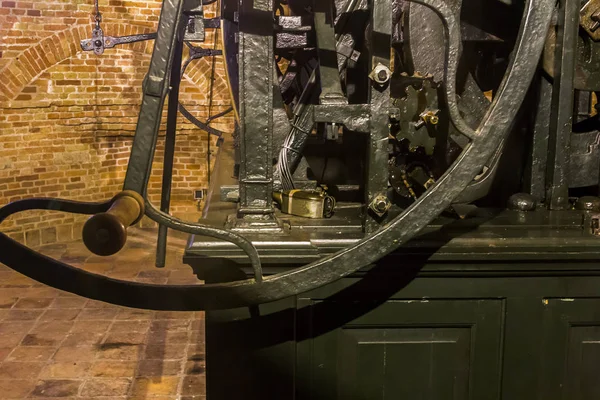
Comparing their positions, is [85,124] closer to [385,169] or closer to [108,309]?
[108,309]

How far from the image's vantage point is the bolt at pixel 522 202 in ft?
8.90

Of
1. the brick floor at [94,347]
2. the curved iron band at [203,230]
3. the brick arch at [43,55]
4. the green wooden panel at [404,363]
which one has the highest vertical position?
the brick arch at [43,55]

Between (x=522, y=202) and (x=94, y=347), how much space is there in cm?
338

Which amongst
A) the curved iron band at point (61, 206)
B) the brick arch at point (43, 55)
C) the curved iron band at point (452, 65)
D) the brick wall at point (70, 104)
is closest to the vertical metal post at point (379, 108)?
the curved iron band at point (452, 65)

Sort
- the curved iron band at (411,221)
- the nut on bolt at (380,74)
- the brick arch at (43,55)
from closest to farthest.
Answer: the curved iron band at (411,221)
the nut on bolt at (380,74)
the brick arch at (43,55)

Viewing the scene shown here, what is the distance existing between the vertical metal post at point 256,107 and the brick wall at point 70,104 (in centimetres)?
525

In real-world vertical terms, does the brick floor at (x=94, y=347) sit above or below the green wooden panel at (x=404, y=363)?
below

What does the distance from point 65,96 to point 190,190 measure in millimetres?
1649

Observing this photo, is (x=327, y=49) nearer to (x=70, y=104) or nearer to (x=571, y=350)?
(x=571, y=350)

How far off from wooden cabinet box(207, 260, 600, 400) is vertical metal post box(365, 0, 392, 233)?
0.28m

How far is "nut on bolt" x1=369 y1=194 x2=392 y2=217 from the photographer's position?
2348 mm

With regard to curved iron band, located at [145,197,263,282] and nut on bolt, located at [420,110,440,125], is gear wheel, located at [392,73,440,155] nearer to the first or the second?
nut on bolt, located at [420,110,440,125]

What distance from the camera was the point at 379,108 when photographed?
89.7 inches

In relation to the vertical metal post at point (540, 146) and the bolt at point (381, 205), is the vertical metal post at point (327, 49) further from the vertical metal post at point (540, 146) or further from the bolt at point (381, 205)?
the vertical metal post at point (540, 146)
